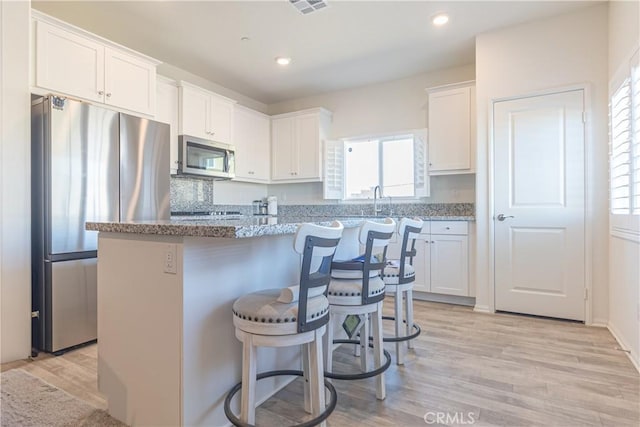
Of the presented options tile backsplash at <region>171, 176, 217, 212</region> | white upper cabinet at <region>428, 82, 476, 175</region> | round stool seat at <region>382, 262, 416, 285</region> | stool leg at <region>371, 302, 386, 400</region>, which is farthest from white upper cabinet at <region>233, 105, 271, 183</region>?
stool leg at <region>371, 302, 386, 400</region>

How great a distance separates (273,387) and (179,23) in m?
3.26

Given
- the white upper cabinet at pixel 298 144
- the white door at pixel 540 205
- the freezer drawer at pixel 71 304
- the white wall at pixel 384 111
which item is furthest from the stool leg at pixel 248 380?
the white upper cabinet at pixel 298 144

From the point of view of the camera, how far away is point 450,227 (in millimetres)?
3850

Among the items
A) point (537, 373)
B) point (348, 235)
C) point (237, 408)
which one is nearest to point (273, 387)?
point (237, 408)

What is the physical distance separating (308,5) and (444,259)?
2.91 metres

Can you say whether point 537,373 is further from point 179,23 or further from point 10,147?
point 179,23

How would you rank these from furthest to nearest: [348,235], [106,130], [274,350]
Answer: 1. [106,130]
2. [348,235]
3. [274,350]

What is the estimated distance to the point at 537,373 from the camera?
7.02ft

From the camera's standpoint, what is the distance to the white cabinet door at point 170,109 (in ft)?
12.3

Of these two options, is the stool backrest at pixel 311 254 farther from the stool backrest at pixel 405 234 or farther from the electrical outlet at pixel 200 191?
the electrical outlet at pixel 200 191

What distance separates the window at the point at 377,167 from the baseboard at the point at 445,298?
4.03ft

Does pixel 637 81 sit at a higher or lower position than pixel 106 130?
higher

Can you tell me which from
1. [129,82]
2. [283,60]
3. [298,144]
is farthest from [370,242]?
[298,144]

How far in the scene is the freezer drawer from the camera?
2455 millimetres
